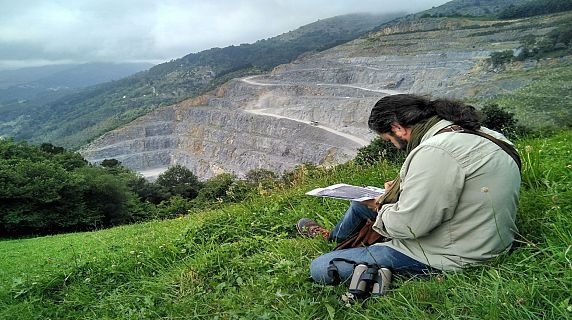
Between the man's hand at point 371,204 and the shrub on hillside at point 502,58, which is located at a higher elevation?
the man's hand at point 371,204

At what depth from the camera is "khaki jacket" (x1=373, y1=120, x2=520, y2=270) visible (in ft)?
6.51

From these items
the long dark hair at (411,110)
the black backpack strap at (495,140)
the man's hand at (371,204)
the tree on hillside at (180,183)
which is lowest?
the tree on hillside at (180,183)

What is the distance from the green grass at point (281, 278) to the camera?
1.77 meters

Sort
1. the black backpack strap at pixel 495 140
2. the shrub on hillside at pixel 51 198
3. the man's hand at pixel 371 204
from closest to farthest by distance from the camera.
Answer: the black backpack strap at pixel 495 140 → the man's hand at pixel 371 204 → the shrub on hillside at pixel 51 198

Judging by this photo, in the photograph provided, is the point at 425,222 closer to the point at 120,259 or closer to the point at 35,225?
the point at 120,259

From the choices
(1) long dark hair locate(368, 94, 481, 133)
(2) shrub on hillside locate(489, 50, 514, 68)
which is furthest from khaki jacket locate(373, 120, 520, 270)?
(2) shrub on hillside locate(489, 50, 514, 68)

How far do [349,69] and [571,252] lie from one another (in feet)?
228

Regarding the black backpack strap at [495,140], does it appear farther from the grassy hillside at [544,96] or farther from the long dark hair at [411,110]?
the grassy hillside at [544,96]

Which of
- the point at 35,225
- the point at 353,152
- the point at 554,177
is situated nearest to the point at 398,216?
the point at 554,177

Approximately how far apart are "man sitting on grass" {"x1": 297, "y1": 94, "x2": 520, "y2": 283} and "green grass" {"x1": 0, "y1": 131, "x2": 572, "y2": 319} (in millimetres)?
110

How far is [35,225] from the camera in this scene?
1959 cm

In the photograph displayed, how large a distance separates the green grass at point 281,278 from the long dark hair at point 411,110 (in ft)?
2.35

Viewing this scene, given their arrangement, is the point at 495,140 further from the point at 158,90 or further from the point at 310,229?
the point at 158,90

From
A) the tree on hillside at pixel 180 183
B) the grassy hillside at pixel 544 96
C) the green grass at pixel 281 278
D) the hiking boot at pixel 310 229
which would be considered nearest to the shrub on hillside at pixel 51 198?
the tree on hillside at pixel 180 183
